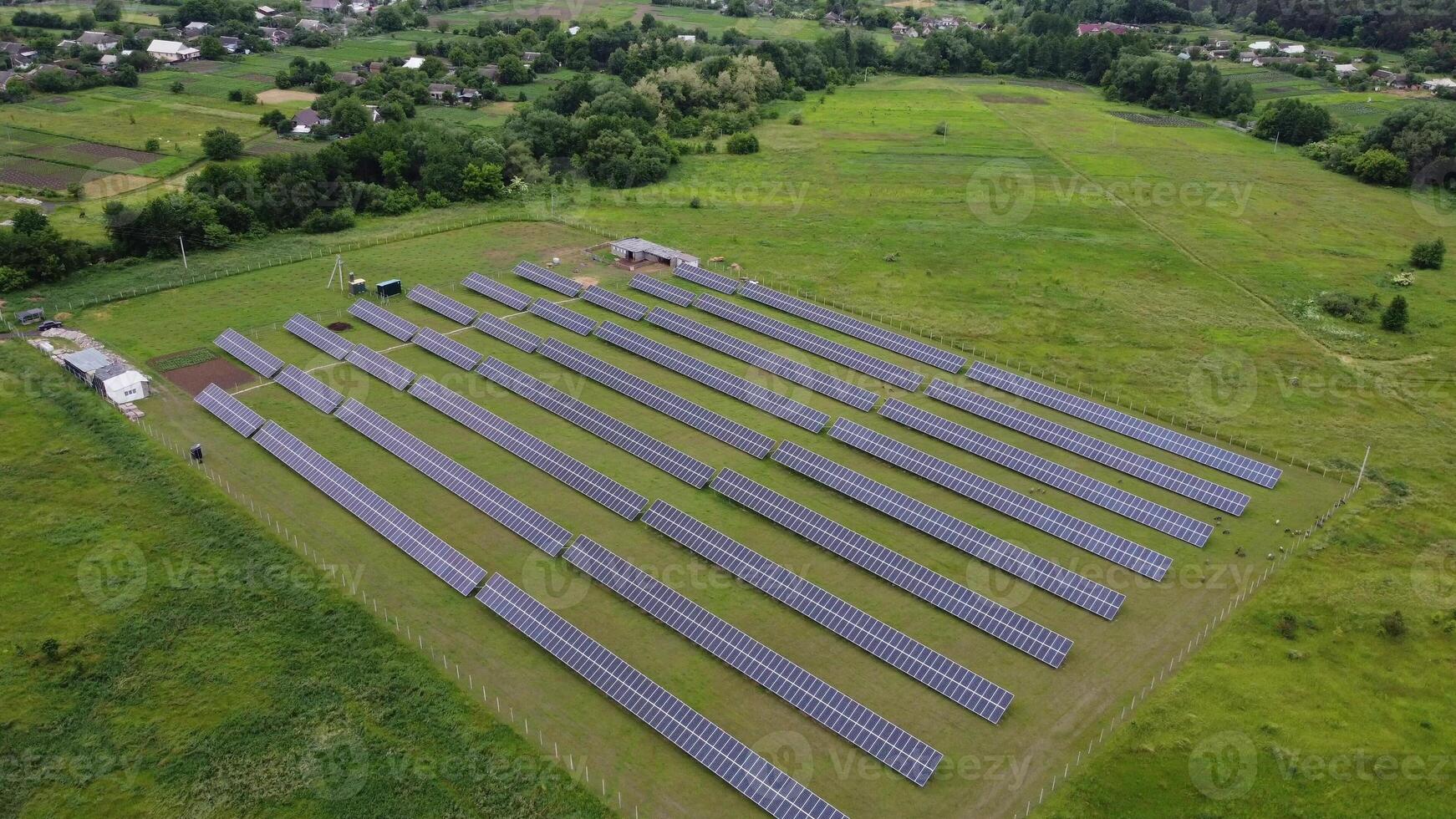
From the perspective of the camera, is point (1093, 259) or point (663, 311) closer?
point (663, 311)

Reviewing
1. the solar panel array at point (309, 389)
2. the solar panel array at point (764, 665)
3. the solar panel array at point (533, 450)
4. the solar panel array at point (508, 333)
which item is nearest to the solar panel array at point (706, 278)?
the solar panel array at point (508, 333)

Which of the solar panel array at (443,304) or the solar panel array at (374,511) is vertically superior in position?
the solar panel array at (443,304)

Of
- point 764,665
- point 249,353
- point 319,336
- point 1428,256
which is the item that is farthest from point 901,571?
point 1428,256

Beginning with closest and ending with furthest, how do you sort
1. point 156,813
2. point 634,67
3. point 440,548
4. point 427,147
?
1. point 156,813
2. point 440,548
3. point 427,147
4. point 634,67

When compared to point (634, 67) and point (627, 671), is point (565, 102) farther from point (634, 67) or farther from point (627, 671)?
point (627, 671)

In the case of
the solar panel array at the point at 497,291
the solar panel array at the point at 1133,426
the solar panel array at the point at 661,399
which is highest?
the solar panel array at the point at 497,291

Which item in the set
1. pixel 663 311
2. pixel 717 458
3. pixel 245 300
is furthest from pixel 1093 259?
pixel 245 300

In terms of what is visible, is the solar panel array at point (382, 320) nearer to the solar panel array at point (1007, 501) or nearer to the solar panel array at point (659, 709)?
the solar panel array at point (659, 709)
